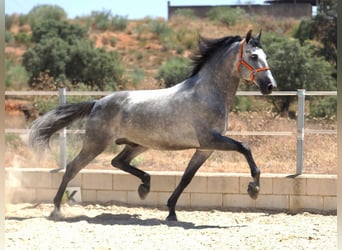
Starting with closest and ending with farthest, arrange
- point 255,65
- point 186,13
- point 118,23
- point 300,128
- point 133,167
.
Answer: point 255,65 < point 133,167 < point 300,128 < point 118,23 < point 186,13

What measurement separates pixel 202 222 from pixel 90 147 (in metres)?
1.57

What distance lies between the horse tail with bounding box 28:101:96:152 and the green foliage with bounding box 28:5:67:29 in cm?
3506

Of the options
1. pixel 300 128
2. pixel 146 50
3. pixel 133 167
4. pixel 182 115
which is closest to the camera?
pixel 182 115

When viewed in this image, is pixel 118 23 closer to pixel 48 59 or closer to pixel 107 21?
pixel 107 21

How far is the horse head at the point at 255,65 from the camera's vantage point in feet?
21.4

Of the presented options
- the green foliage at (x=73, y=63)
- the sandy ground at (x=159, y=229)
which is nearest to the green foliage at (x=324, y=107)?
the green foliage at (x=73, y=63)

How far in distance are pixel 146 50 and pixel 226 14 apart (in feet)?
22.4

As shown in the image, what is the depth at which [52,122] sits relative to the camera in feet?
25.1

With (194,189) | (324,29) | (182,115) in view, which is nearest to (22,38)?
(324,29)

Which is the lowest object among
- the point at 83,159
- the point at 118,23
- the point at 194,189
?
the point at 194,189

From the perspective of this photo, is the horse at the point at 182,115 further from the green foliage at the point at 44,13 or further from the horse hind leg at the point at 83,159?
the green foliage at the point at 44,13

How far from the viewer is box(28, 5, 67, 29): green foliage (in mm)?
42312

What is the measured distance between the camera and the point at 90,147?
7418mm

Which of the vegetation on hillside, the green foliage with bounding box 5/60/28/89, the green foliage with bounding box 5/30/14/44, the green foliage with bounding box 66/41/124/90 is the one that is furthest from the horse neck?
the green foliage with bounding box 5/30/14/44
